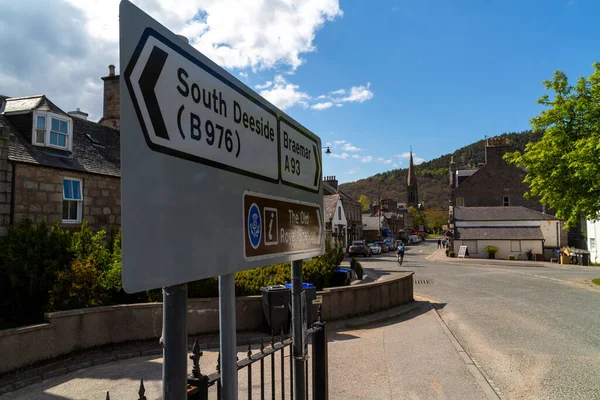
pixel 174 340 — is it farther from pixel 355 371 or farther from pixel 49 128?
pixel 49 128

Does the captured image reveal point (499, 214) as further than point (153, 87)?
Yes

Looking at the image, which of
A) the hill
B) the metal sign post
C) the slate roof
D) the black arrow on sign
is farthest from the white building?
the hill

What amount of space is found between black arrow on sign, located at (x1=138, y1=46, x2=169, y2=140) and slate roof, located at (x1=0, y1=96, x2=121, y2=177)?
13.5m

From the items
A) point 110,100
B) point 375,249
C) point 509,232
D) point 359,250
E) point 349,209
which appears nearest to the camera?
point 110,100

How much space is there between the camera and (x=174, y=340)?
4.39 feet

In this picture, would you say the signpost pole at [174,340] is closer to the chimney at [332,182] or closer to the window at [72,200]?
the window at [72,200]

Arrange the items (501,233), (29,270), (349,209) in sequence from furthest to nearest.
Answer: (349,209), (501,233), (29,270)

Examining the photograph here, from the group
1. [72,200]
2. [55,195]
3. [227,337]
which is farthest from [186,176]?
[72,200]

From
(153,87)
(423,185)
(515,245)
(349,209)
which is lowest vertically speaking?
(515,245)

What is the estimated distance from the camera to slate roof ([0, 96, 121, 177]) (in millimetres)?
13352

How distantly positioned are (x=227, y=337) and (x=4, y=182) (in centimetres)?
1294

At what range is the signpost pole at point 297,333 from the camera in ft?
8.90

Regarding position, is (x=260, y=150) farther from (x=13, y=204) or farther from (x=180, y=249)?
(x=13, y=204)

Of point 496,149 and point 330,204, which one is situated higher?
point 496,149
